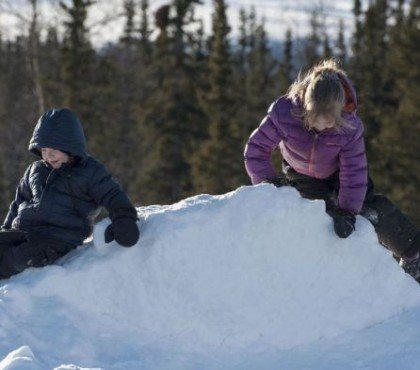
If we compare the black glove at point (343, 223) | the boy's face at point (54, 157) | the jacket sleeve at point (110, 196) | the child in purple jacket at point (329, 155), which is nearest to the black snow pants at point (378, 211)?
the child in purple jacket at point (329, 155)

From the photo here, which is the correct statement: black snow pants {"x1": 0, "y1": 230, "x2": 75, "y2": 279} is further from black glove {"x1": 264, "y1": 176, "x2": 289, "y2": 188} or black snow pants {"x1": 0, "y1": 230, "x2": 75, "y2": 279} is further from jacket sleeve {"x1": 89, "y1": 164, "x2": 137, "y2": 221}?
black glove {"x1": 264, "y1": 176, "x2": 289, "y2": 188}

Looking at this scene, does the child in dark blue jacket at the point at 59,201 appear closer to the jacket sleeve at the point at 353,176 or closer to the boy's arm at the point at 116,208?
the boy's arm at the point at 116,208

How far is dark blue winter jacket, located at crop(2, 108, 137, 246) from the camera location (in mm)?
4238

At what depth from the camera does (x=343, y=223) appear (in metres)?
4.11

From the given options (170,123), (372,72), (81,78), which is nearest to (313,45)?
(372,72)

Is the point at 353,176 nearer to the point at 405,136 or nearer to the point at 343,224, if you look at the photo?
the point at 343,224

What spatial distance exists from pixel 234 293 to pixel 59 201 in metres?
1.17

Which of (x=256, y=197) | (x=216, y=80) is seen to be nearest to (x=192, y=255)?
(x=256, y=197)

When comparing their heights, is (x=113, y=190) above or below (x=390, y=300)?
above

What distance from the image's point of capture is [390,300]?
164 inches

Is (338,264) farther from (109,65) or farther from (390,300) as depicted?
(109,65)

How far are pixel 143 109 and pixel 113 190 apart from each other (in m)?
25.6

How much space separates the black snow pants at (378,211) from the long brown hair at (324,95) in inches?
18.6

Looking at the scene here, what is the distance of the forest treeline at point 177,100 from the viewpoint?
24.2 metres
